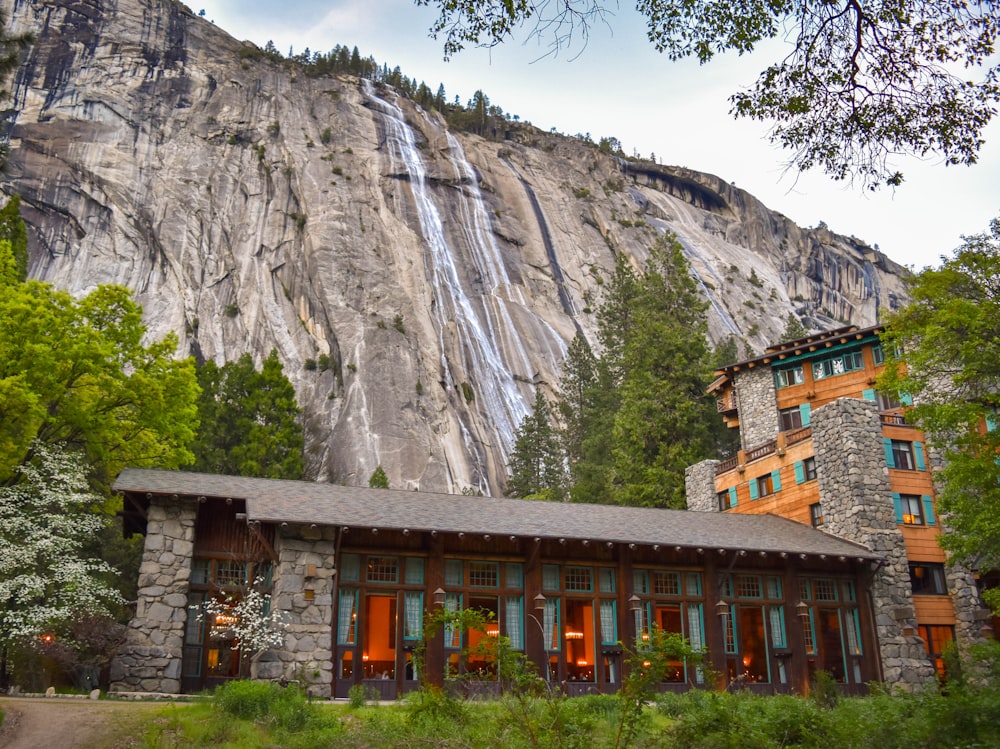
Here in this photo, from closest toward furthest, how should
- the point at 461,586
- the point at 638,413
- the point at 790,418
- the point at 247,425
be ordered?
the point at 461,586
the point at 790,418
the point at 638,413
the point at 247,425

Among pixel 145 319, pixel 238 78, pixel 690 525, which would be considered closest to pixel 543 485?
pixel 690 525

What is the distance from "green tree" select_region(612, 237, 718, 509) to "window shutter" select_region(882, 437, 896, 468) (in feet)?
33.4

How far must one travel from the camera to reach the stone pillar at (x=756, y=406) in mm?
37347

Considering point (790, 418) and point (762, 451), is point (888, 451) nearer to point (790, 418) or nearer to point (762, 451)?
point (762, 451)

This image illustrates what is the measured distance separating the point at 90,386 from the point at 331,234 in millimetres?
46647

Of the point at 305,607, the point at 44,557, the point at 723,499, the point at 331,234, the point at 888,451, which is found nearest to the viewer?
the point at 305,607

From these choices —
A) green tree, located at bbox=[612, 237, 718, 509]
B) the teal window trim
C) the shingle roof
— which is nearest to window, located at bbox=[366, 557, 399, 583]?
the shingle roof

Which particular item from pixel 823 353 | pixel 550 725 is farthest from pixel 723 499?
pixel 550 725

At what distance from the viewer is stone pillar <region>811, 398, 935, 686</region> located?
80.9ft

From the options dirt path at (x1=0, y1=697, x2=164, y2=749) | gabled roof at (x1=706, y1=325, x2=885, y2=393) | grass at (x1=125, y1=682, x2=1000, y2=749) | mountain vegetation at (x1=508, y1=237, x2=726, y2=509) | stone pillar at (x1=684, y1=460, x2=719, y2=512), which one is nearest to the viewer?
grass at (x1=125, y1=682, x2=1000, y2=749)

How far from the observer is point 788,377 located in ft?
123

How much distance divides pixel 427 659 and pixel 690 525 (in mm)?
8774

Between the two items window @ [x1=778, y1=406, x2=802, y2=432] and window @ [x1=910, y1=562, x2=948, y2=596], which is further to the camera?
window @ [x1=778, y1=406, x2=802, y2=432]

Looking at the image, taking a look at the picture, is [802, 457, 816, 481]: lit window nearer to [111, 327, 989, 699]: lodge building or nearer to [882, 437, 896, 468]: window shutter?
[111, 327, 989, 699]: lodge building
